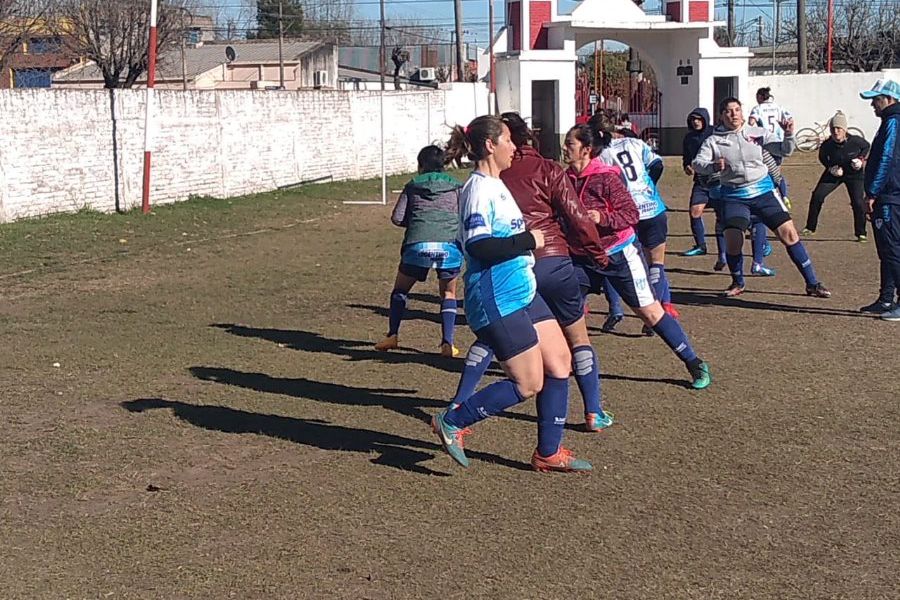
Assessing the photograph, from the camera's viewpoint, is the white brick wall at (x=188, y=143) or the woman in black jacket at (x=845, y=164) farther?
the white brick wall at (x=188, y=143)

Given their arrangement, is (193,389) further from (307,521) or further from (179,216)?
(179,216)

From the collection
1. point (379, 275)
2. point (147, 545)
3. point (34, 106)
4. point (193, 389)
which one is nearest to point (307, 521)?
point (147, 545)

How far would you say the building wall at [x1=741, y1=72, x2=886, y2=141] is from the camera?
40.0m

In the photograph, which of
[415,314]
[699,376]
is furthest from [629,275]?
[415,314]

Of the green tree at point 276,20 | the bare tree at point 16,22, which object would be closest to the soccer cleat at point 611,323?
the bare tree at point 16,22

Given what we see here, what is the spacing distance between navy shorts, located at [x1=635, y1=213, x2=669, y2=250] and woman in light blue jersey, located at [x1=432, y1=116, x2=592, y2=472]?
14.1ft

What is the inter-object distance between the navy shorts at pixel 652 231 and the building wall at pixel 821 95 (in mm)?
30825

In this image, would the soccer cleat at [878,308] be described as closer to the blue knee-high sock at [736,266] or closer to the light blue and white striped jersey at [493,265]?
the blue knee-high sock at [736,266]

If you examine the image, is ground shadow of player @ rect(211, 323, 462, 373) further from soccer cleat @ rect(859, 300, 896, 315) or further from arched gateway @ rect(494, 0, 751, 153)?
arched gateway @ rect(494, 0, 751, 153)

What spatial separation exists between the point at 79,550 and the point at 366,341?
4912 mm

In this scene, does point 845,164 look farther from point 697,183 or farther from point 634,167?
point 634,167

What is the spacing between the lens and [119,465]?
6.60m

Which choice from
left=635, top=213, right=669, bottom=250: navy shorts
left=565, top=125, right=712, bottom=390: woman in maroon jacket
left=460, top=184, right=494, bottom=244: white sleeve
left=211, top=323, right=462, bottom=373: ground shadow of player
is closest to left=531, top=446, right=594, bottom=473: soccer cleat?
left=460, top=184, right=494, bottom=244: white sleeve

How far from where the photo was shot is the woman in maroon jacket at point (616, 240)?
7656 millimetres
